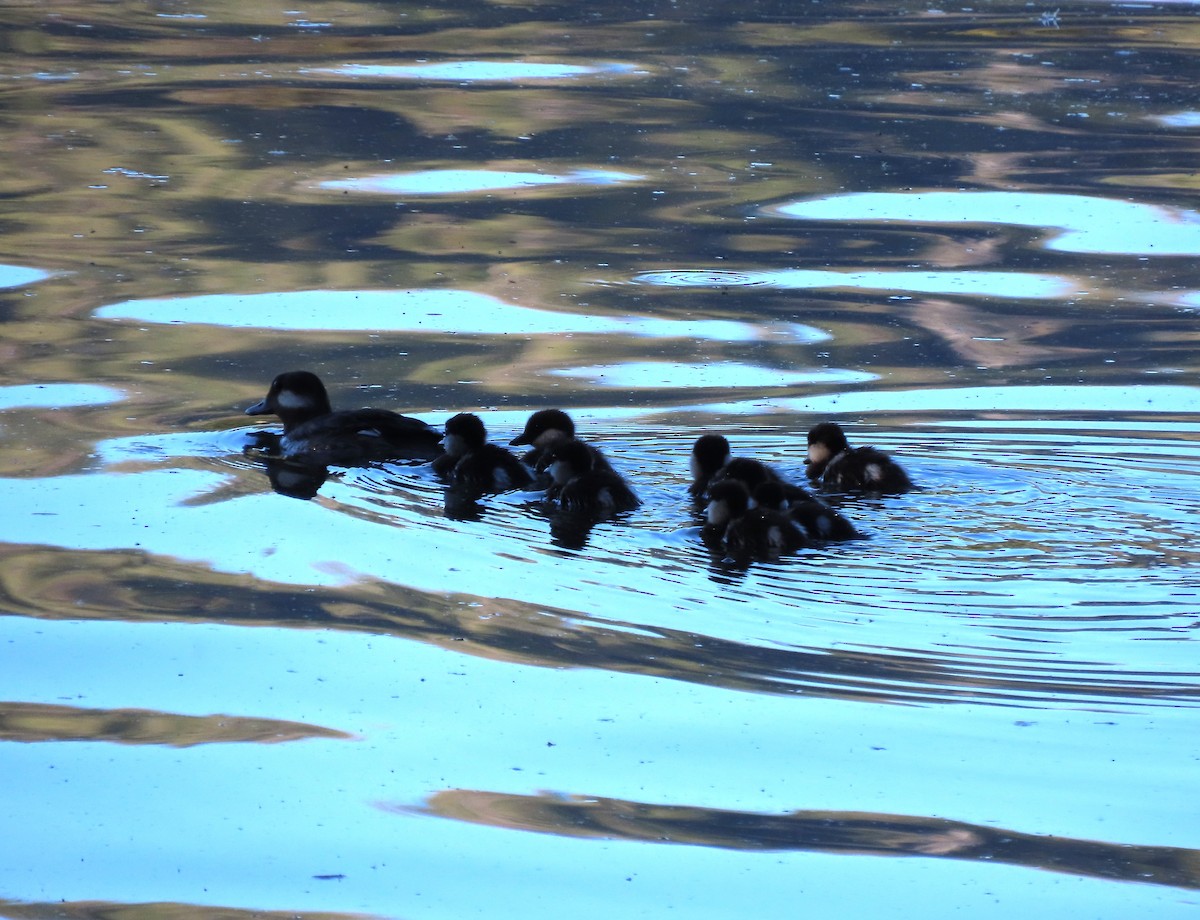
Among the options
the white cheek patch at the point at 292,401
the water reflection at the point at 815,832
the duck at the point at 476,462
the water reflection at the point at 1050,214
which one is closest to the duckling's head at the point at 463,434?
the duck at the point at 476,462

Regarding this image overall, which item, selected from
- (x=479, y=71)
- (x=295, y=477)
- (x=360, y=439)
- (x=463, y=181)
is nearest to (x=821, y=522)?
(x=360, y=439)

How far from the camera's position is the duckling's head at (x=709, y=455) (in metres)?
6.95

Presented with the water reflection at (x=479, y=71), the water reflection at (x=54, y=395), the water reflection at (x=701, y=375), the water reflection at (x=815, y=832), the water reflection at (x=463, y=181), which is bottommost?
the water reflection at (x=815, y=832)

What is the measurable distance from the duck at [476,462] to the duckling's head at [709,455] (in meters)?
0.59

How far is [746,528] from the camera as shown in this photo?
6223 mm

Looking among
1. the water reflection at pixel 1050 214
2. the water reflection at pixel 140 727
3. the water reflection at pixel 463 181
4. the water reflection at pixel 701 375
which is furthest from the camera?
→ the water reflection at pixel 463 181

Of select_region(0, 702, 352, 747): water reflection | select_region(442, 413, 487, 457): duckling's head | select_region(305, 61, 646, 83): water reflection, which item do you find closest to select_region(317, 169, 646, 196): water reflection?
select_region(305, 61, 646, 83): water reflection

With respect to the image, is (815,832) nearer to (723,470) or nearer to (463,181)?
(723,470)

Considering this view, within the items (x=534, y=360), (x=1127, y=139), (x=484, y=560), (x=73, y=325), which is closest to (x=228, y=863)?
(x=484, y=560)

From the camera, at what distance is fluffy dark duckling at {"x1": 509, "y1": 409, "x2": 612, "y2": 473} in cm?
712

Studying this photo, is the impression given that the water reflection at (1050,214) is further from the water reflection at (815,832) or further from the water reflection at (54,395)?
the water reflection at (815,832)

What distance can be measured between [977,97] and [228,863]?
11.5 metres

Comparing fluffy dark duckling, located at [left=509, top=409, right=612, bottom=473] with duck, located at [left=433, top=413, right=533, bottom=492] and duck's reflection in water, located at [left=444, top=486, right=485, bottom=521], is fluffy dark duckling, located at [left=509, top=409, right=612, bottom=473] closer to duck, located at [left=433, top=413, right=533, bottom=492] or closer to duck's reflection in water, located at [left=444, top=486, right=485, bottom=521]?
duck, located at [left=433, top=413, right=533, bottom=492]

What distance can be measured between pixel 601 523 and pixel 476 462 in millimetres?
637
